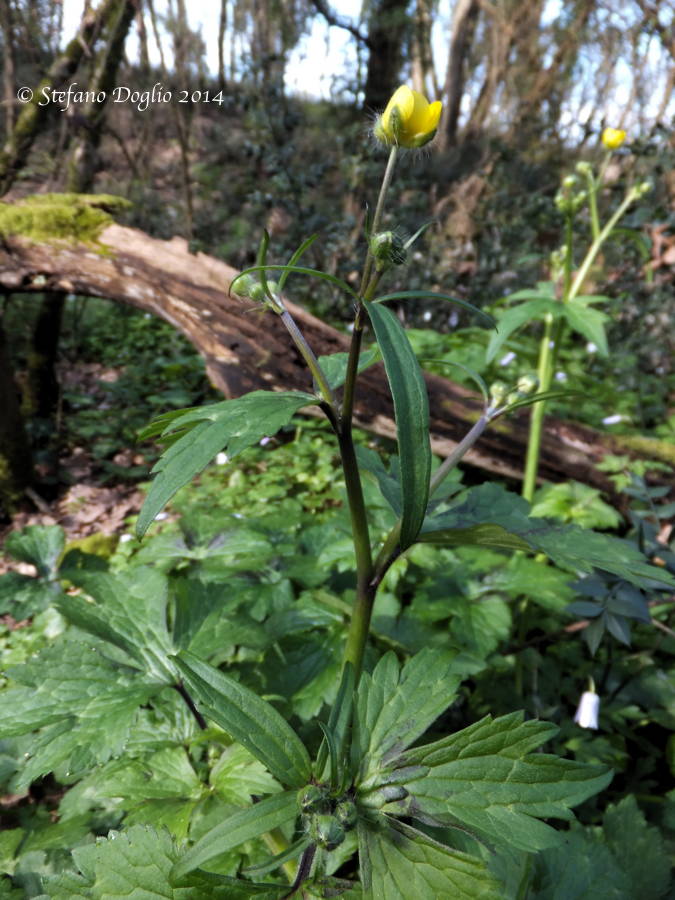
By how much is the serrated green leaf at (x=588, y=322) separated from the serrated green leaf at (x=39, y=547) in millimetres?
1848

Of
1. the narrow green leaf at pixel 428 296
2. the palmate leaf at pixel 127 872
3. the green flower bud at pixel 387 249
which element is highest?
the green flower bud at pixel 387 249

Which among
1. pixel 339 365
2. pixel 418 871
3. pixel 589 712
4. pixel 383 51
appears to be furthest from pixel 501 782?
pixel 383 51

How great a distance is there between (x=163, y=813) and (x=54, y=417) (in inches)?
130

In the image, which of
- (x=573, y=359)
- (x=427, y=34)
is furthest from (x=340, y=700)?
(x=427, y=34)

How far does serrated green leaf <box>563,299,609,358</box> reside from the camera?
6.28 feet

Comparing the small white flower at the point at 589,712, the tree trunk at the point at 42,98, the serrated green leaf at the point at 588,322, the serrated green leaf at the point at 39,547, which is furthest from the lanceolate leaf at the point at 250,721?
the tree trunk at the point at 42,98

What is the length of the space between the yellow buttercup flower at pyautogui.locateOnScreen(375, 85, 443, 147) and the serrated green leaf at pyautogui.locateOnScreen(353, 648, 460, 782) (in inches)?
28.1

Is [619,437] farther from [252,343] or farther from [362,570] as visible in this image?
[362,570]

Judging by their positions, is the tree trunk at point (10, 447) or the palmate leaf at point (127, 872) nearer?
the palmate leaf at point (127, 872)

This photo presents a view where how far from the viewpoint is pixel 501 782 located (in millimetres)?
681

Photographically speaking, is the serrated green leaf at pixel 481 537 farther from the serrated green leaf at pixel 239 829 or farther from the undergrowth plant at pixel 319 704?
the serrated green leaf at pixel 239 829

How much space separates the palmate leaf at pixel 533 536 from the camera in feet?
2.48

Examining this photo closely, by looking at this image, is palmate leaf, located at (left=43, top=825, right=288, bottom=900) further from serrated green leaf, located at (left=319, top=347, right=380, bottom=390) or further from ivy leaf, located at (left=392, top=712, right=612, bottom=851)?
serrated green leaf, located at (left=319, top=347, right=380, bottom=390)

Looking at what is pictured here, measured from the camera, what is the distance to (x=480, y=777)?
0.68m
